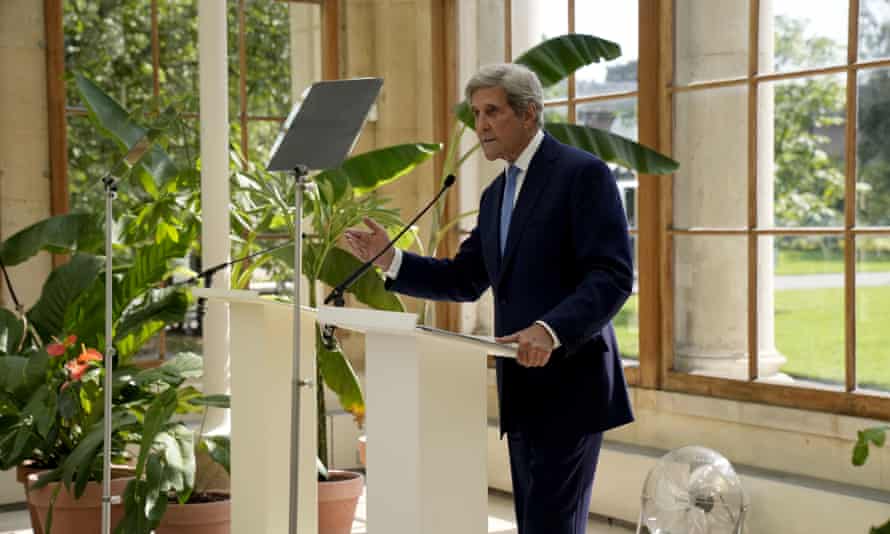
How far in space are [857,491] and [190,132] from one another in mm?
3565

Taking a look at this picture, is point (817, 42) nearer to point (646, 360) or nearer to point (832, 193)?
point (832, 193)

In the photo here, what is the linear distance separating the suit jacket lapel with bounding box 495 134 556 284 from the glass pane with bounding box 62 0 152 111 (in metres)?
5.28

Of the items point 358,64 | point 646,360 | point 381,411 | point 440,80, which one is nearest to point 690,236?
point 646,360

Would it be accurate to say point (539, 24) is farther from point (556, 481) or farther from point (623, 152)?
point (556, 481)

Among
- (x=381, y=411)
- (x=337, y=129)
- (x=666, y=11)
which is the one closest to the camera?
(x=381, y=411)

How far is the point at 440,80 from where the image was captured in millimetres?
6039

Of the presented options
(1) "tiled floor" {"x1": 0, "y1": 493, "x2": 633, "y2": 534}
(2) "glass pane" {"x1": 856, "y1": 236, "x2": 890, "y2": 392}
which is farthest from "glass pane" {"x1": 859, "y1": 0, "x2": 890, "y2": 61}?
(1) "tiled floor" {"x1": 0, "y1": 493, "x2": 633, "y2": 534}

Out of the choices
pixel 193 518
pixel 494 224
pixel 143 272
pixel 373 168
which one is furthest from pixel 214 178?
pixel 494 224

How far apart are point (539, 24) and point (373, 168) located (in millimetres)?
1422

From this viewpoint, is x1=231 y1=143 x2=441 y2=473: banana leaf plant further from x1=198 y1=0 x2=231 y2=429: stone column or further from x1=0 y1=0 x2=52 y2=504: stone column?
x1=0 y1=0 x2=52 y2=504: stone column

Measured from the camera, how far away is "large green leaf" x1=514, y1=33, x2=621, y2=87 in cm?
445

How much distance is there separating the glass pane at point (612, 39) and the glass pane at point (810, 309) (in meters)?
1.07

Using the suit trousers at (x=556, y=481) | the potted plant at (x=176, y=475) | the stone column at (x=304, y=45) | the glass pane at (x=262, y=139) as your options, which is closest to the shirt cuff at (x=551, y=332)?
the suit trousers at (x=556, y=481)

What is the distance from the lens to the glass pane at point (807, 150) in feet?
14.7
